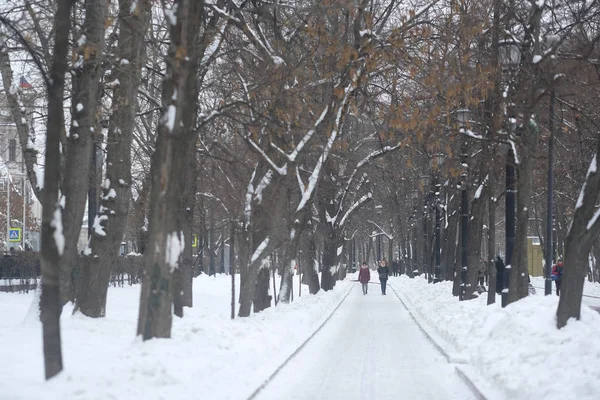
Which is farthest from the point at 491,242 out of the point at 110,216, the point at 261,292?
the point at 110,216

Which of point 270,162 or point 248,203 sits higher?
point 270,162

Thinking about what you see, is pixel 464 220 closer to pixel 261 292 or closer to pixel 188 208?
pixel 261 292

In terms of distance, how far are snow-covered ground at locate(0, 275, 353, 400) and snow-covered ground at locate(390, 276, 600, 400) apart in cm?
355

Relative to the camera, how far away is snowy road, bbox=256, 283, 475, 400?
43.7 ft

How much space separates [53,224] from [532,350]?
7091mm

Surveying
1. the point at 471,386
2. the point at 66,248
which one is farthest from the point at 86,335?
the point at 471,386

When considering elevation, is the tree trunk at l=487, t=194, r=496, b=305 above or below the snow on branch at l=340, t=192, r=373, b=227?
below

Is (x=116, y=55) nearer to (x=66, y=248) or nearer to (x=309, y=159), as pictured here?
(x=66, y=248)

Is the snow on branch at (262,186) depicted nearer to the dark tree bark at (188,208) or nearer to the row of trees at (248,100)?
the row of trees at (248,100)

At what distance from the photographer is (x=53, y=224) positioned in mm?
10516

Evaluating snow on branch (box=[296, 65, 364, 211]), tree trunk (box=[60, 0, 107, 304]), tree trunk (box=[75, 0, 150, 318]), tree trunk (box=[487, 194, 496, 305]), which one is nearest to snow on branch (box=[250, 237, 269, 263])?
snow on branch (box=[296, 65, 364, 211])

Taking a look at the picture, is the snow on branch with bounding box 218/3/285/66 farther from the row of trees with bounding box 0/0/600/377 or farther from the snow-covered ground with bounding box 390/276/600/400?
the snow-covered ground with bounding box 390/276/600/400

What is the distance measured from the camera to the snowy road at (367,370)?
43.7ft

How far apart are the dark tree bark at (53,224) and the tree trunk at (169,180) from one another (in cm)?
236
